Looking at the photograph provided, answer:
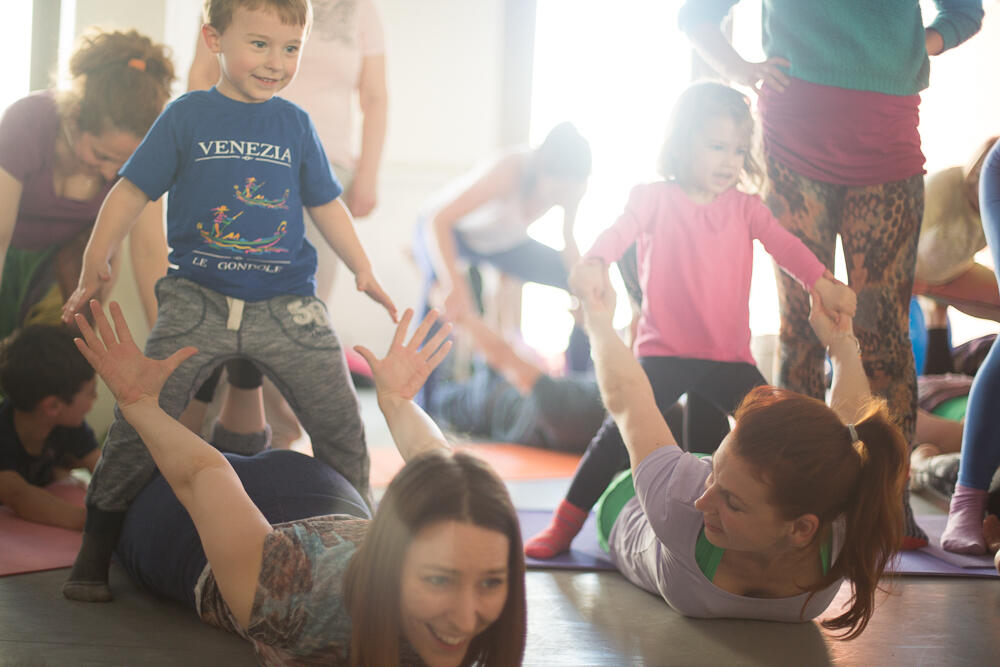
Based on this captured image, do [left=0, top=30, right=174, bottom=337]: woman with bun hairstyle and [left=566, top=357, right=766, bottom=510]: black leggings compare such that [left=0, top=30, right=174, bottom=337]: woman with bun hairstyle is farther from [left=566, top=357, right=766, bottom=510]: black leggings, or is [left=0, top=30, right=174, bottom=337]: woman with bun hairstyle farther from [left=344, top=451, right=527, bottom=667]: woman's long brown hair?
[left=344, top=451, right=527, bottom=667]: woman's long brown hair

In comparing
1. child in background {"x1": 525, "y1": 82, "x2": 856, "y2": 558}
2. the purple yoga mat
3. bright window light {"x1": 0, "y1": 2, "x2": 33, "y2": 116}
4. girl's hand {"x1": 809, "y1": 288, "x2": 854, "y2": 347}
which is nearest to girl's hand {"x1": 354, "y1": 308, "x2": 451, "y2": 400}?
the purple yoga mat

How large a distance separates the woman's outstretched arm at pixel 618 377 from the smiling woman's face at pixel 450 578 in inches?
20.6

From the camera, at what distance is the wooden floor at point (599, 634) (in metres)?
1.20

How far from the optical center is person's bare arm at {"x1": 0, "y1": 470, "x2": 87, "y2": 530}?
183cm

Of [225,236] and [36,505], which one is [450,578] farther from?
[36,505]

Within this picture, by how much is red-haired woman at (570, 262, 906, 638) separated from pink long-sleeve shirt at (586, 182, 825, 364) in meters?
0.29

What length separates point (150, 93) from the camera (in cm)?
186

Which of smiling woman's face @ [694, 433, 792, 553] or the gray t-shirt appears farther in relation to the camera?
the gray t-shirt

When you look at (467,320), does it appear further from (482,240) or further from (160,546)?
(160,546)

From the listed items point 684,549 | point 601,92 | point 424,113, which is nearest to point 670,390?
point 684,549

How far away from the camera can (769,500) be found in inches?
47.1

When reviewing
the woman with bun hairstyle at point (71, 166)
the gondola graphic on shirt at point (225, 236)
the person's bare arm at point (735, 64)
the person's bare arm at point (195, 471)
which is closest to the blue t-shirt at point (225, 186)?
the gondola graphic on shirt at point (225, 236)

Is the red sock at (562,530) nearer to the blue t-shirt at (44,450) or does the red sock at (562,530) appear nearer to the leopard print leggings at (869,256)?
the leopard print leggings at (869,256)

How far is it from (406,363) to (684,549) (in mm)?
491
